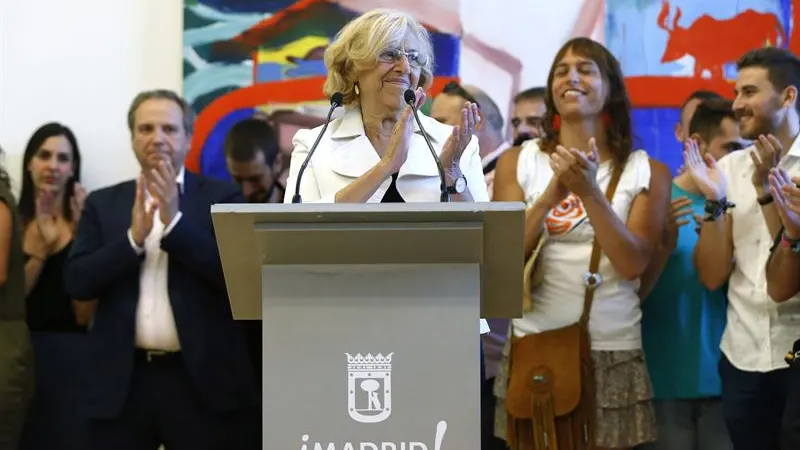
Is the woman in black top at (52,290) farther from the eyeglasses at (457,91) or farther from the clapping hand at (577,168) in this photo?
the clapping hand at (577,168)

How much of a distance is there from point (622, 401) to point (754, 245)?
660 mm

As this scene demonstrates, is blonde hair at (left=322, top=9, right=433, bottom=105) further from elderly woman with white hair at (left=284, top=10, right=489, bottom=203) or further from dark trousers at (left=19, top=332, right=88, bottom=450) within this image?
dark trousers at (left=19, top=332, right=88, bottom=450)

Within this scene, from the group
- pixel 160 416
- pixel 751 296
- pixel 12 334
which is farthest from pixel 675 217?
pixel 12 334

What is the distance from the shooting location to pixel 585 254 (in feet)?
9.44

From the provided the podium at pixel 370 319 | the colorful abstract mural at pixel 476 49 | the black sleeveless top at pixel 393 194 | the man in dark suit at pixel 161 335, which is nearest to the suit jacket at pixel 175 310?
the man in dark suit at pixel 161 335

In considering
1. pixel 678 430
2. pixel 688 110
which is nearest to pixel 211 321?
pixel 678 430

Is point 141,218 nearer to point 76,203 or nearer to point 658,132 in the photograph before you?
point 76,203

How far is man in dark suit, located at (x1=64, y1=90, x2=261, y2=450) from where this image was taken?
2.88 meters

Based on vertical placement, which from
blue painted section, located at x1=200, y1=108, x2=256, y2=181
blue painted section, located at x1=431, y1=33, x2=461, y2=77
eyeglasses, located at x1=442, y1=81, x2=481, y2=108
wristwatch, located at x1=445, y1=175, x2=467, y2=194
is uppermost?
blue painted section, located at x1=431, y1=33, x2=461, y2=77

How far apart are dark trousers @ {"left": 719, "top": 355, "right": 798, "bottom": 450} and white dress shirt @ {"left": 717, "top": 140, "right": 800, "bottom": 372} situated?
35 mm

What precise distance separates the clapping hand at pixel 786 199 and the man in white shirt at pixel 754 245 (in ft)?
0.27

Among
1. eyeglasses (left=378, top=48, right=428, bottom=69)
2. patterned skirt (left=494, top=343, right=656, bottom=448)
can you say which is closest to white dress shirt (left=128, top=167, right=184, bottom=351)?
eyeglasses (left=378, top=48, right=428, bottom=69)

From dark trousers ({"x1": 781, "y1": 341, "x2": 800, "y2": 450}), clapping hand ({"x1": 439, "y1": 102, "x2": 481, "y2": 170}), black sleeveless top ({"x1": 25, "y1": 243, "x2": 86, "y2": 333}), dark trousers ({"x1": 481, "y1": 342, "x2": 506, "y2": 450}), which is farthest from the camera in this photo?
black sleeveless top ({"x1": 25, "y1": 243, "x2": 86, "y2": 333})

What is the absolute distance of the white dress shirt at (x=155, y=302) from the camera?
2.93 m
